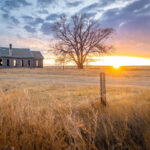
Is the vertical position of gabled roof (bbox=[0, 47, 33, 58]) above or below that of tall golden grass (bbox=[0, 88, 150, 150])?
above

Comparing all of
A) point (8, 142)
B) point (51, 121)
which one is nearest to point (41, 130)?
point (51, 121)

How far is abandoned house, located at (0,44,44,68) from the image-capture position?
34625mm

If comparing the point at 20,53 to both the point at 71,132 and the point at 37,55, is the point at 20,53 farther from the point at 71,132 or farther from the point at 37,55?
the point at 71,132

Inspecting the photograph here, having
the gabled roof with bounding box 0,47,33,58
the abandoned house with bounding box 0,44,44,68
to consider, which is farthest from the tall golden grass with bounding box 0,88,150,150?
the gabled roof with bounding box 0,47,33,58

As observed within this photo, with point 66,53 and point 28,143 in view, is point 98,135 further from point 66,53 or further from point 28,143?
point 66,53

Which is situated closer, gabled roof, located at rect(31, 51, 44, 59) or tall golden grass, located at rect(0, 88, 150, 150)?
tall golden grass, located at rect(0, 88, 150, 150)

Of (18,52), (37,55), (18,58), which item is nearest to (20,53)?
(18,52)

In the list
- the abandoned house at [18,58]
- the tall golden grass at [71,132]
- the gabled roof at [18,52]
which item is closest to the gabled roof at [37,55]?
the abandoned house at [18,58]

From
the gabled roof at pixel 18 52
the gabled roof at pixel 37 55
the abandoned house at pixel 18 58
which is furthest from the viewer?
the gabled roof at pixel 37 55

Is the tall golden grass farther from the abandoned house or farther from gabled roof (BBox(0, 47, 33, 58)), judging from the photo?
gabled roof (BBox(0, 47, 33, 58))

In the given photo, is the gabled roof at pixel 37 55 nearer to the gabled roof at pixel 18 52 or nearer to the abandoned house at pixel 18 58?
the abandoned house at pixel 18 58

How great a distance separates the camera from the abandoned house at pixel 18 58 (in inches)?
1363

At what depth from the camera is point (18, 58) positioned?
36.3 meters

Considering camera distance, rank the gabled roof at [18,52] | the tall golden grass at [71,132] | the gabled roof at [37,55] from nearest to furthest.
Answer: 1. the tall golden grass at [71,132]
2. the gabled roof at [18,52]
3. the gabled roof at [37,55]
